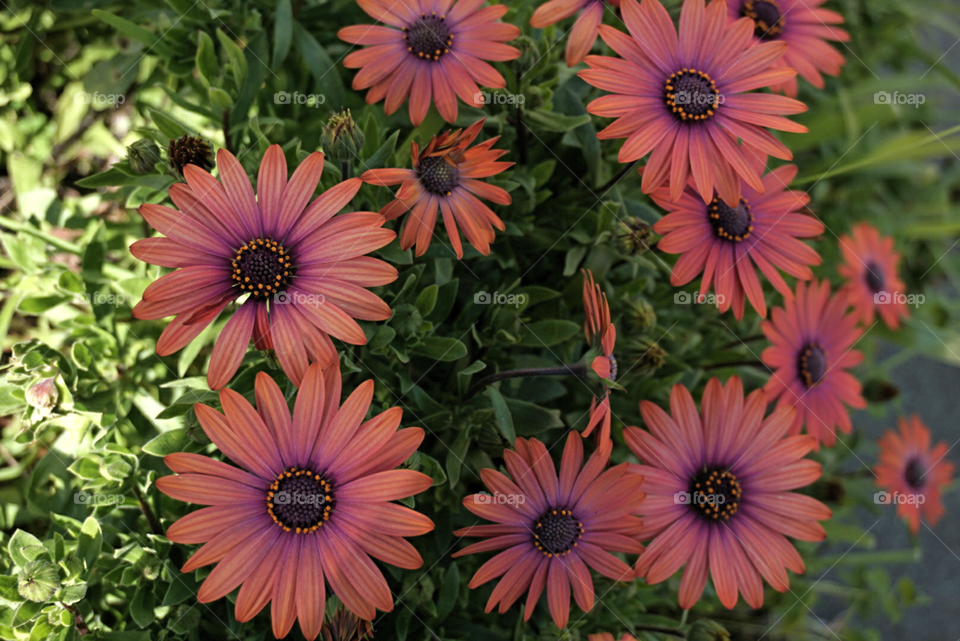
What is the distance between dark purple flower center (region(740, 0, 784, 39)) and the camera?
1607mm

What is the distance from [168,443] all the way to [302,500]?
31 cm

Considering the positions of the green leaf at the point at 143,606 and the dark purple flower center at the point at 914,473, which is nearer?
the green leaf at the point at 143,606

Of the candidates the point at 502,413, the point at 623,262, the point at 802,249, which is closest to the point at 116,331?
the point at 502,413

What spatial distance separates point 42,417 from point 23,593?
0.34m

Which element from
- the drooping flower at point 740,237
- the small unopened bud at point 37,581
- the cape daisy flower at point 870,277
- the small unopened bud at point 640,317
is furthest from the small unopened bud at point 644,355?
the small unopened bud at point 37,581

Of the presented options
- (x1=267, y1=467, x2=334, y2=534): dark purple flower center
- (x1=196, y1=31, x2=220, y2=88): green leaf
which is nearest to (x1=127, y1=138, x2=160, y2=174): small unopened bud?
(x1=196, y1=31, x2=220, y2=88): green leaf

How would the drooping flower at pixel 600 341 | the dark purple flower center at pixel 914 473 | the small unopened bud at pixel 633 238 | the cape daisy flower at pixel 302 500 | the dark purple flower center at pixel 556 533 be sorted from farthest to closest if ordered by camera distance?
1. the dark purple flower center at pixel 914 473
2. the small unopened bud at pixel 633 238
3. the dark purple flower center at pixel 556 533
4. the drooping flower at pixel 600 341
5. the cape daisy flower at pixel 302 500

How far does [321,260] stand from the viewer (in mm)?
1146

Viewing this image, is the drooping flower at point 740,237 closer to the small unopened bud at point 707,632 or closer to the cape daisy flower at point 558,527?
the cape daisy flower at point 558,527

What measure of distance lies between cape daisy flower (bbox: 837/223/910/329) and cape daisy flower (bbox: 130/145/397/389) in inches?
58.2

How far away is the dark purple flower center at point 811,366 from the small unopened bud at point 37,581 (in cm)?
169

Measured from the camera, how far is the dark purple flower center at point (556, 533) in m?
1.27

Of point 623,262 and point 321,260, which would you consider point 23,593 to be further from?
point 623,262

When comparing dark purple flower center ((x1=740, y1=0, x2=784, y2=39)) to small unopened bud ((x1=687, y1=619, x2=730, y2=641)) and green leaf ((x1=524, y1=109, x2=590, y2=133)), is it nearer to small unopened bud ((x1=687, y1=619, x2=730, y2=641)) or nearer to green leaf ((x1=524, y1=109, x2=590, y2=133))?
green leaf ((x1=524, y1=109, x2=590, y2=133))
